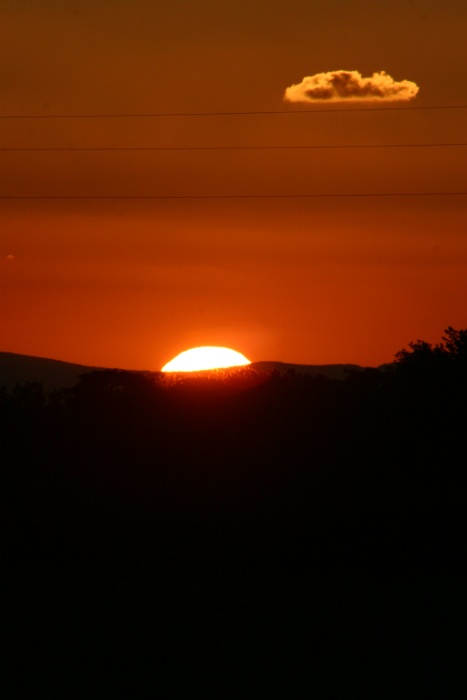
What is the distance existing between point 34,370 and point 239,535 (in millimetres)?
68051

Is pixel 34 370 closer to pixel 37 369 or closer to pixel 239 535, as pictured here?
pixel 37 369

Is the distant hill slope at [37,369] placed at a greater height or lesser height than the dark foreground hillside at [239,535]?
greater

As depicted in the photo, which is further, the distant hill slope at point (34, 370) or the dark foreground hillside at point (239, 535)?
the distant hill slope at point (34, 370)

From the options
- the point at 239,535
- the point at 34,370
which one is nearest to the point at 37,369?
the point at 34,370

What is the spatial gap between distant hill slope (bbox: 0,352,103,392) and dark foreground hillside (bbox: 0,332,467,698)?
145 feet

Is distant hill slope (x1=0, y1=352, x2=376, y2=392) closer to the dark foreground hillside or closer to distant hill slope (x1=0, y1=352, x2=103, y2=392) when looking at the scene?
distant hill slope (x1=0, y1=352, x2=103, y2=392)

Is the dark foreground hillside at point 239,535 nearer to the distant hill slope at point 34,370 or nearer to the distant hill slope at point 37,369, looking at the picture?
the distant hill slope at point 37,369

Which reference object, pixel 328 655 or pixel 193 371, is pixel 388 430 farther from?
pixel 328 655

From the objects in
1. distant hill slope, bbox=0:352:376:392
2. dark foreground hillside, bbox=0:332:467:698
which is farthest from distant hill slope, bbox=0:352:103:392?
dark foreground hillside, bbox=0:332:467:698

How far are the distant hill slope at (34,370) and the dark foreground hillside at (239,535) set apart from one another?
145 feet

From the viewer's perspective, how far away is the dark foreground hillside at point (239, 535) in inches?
546

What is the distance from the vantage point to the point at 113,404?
28609 mm

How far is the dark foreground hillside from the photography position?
13.9m

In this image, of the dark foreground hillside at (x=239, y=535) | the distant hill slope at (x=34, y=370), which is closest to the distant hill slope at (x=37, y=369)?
the distant hill slope at (x=34, y=370)
